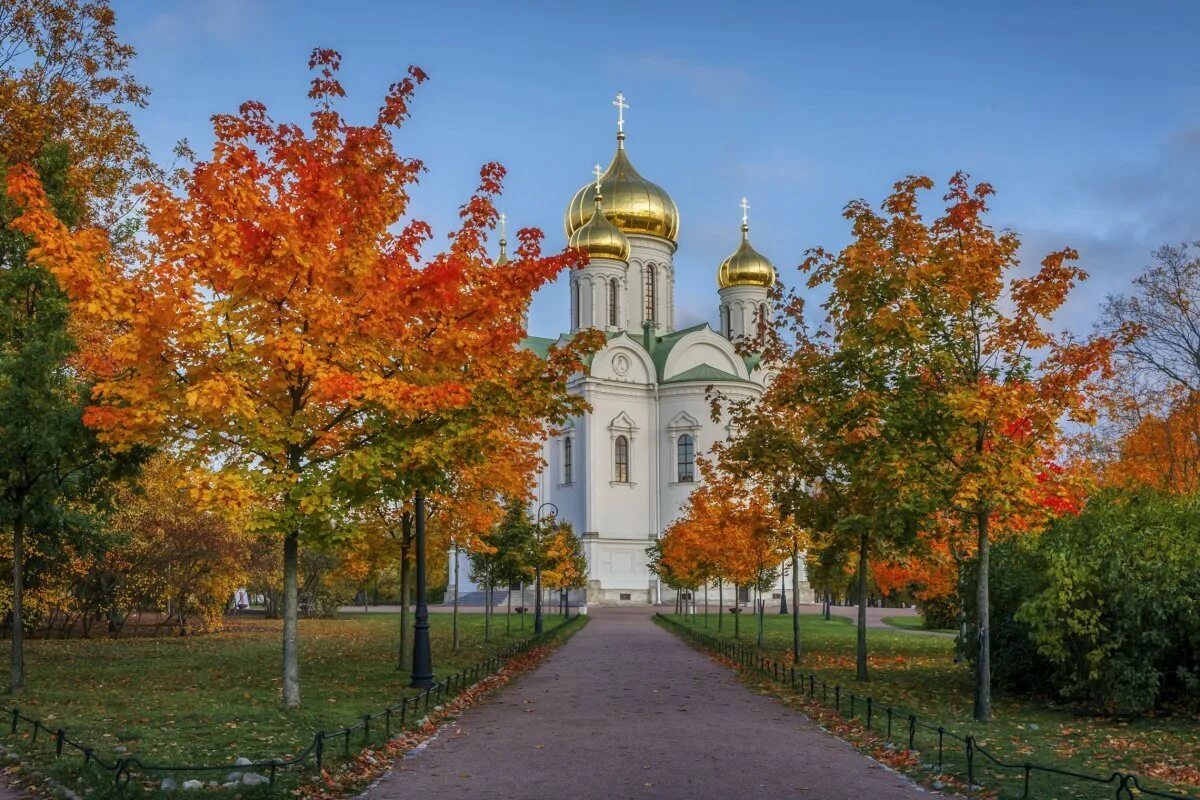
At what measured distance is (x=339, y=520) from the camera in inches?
558

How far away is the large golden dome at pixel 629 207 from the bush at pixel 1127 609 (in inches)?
2264

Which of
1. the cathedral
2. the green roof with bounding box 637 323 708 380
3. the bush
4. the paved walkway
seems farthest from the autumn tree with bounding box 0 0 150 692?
the green roof with bounding box 637 323 708 380

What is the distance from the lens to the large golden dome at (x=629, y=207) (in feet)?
235

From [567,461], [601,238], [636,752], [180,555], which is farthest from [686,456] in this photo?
[636,752]

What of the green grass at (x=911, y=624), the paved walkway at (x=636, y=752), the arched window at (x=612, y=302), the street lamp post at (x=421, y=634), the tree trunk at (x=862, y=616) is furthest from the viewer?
the arched window at (x=612, y=302)

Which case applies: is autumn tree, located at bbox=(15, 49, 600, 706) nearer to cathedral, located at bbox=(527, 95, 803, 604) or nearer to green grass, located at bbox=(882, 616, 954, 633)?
green grass, located at bbox=(882, 616, 954, 633)

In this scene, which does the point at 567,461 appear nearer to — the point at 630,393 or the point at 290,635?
the point at 630,393

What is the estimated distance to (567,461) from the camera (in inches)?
2643

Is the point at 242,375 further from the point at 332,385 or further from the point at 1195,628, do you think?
the point at 1195,628

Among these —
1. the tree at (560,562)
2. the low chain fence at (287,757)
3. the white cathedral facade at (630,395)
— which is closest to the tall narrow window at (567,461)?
the white cathedral facade at (630,395)

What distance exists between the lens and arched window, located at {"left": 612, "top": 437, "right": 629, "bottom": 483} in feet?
217

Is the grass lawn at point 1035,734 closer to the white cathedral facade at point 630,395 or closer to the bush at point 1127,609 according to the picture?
the bush at point 1127,609

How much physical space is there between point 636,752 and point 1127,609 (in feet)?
23.5

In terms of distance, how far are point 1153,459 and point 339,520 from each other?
1036 inches
